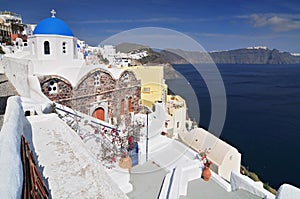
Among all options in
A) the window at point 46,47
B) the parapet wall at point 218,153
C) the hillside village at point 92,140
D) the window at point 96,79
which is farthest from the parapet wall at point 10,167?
the parapet wall at point 218,153

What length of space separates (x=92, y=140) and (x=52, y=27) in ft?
18.2

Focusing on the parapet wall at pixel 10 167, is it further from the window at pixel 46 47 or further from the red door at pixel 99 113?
the window at pixel 46 47

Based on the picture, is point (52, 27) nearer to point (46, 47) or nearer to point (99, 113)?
point (46, 47)

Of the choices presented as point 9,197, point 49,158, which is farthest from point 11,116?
point 9,197

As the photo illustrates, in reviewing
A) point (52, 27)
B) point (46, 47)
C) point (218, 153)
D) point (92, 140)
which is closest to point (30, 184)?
point (92, 140)

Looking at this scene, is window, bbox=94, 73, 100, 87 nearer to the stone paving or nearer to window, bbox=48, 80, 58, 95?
window, bbox=48, 80, 58, 95

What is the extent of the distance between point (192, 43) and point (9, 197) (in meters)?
3.45

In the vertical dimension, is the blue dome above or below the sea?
above

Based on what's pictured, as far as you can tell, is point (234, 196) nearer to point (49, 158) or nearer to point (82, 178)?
point (82, 178)

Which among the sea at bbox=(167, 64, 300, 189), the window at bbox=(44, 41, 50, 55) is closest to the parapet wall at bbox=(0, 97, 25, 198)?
the sea at bbox=(167, 64, 300, 189)

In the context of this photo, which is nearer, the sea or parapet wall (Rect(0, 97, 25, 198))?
parapet wall (Rect(0, 97, 25, 198))

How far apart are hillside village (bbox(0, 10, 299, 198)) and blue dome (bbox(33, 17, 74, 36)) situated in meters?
0.03

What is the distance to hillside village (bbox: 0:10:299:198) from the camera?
1.99m

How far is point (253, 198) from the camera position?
3.64 metres
